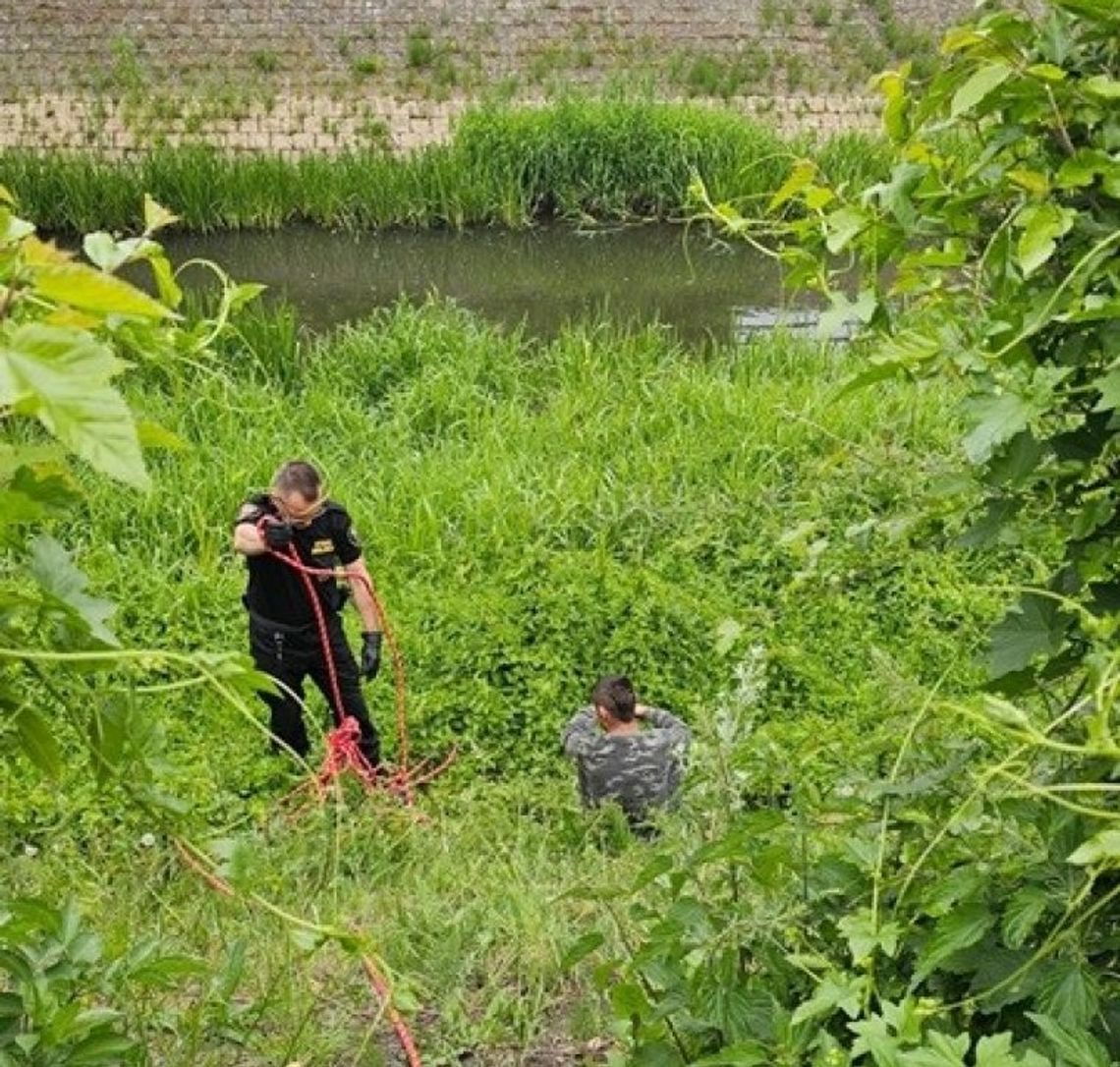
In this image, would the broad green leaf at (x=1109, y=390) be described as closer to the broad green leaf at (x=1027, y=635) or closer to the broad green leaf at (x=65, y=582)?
the broad green leaf at (x=1027, y=635)

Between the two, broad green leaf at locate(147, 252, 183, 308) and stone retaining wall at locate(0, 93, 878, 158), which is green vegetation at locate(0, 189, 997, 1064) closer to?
broad green leaf at locate(147, 252, 183, 308)

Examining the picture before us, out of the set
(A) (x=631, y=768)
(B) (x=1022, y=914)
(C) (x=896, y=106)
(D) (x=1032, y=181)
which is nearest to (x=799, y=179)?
(C) (x=896, y=106)

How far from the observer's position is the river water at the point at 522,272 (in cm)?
1109

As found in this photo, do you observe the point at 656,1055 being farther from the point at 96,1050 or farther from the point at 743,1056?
the point at 96,1050

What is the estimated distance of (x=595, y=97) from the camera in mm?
14305

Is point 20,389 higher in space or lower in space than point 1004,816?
higher

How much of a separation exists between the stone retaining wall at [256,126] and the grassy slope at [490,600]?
6383 millimetres

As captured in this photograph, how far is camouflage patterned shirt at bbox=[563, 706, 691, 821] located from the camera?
4.25 m

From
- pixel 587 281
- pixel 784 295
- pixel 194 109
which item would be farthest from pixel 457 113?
pixel 784 295

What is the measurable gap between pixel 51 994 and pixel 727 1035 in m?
0.70

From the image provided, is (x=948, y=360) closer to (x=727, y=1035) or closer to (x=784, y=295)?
(x=727, y=1035)

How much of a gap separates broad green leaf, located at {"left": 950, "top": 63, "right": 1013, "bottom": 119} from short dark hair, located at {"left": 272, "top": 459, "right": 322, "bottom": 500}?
10.0ft

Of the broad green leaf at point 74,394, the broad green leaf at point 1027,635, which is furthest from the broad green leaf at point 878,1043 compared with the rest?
the broad green leaf at point 74,394

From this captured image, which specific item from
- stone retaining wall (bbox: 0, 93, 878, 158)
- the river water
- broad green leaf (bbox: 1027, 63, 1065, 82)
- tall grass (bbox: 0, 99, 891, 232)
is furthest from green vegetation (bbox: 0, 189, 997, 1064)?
stone retaining wall (bbox: 0, 93, 878, 158)
